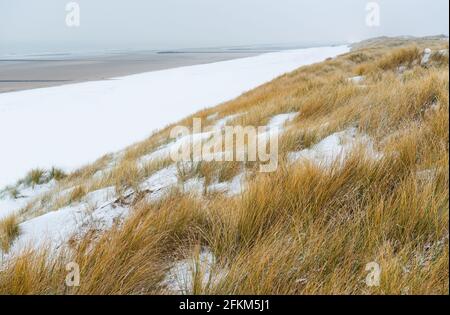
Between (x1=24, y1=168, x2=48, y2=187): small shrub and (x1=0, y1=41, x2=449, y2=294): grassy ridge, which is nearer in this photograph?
(x1=0, y1=41, x2=449, y2=294): grassy ridge

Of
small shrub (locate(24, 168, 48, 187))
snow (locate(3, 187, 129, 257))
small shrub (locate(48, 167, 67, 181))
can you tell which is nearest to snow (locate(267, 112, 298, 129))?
snow (locate(3, 187, 129, 257))

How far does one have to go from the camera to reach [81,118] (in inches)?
482

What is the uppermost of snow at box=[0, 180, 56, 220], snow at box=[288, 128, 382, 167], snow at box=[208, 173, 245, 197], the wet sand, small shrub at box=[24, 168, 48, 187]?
the wet sand

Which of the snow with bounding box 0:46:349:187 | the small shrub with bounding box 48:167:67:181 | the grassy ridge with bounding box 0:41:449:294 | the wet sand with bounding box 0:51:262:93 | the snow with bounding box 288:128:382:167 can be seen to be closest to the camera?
the grassy ridge with bounding box 0:41:449:294

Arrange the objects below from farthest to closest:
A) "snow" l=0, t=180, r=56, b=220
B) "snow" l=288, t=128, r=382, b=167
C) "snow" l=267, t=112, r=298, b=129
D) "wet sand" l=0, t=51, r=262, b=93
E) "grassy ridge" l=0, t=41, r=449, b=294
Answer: "wet sand" l=0, t=51, r=262, b=93 → "snow" l=267, t=112, r=298, b=129 → "snow" l=0, t=180, r=56, b=220 → "snow" l=288, t=128, r=382, b=167 → "grassy ridge" l=0, t=41, r=449, b=294

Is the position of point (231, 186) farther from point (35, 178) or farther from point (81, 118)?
point (81, 118)

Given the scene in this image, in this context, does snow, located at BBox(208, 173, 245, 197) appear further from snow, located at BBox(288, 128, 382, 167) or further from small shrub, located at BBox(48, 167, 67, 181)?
small shrub, located at BBox(48, 167, 67, 181)

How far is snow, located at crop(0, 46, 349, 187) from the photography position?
25.9ft

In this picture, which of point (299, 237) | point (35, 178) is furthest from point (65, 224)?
point (35, 178)

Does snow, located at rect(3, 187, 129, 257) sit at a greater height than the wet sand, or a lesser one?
lesser
